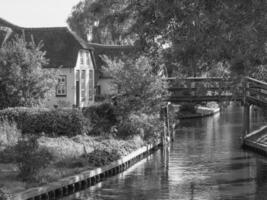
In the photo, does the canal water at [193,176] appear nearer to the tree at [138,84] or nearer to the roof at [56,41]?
the tree at [138,84]

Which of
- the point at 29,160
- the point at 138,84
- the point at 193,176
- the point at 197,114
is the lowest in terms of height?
the point at 193,176

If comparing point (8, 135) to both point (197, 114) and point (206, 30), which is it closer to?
point (206, 30)

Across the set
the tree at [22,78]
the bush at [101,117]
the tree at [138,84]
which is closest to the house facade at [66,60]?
the tree at [22,78]

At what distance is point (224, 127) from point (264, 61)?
37381mm

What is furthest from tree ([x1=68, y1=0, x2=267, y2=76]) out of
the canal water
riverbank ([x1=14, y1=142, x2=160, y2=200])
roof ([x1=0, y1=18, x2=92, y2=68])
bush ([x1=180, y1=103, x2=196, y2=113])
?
bush ([x1=180, y1=103, x2=196, y2=113])

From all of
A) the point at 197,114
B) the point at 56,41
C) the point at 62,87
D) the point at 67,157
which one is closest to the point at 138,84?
the point at 67,157

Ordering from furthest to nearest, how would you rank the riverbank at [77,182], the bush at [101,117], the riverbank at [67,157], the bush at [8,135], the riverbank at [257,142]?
the riverbank at [257,142], the bush at [101,117], the bush at [8,135], the riverbank at [67,157], the riverbank at [77,182]

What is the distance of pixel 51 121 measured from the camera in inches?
1282

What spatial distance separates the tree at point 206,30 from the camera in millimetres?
16109

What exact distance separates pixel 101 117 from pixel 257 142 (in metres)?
10.7

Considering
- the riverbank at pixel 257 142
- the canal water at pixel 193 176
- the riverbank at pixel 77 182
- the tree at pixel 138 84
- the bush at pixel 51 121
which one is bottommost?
the canal water at pixel 193 176

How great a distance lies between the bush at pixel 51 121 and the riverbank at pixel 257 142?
1123cm

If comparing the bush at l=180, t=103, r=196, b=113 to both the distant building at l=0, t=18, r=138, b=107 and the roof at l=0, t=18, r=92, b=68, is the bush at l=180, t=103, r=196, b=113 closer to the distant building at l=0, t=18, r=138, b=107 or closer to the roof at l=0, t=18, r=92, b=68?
the distant building at l=0, t=18, r=138, b=107

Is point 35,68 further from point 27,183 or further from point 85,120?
point 27,183
